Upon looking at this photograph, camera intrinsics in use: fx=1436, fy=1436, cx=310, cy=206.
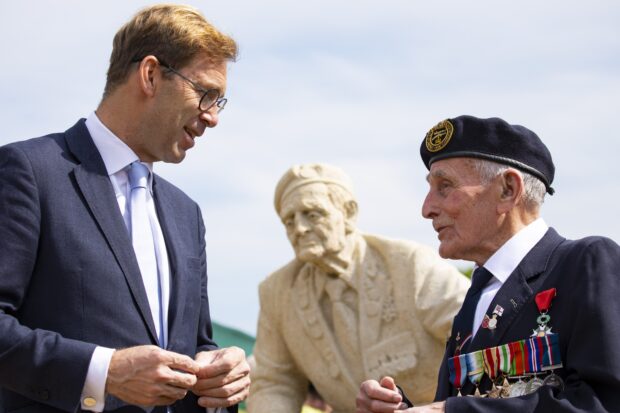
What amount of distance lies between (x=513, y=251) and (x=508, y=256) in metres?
0.02

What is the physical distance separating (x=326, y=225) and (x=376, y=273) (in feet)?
1.42

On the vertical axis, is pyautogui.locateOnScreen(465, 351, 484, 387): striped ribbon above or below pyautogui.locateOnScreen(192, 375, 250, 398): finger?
above

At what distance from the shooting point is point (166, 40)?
4754 millimetres

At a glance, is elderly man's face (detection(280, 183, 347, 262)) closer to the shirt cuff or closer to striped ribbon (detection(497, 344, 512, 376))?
striped ribbon (detection(497, 344, 512, 376))

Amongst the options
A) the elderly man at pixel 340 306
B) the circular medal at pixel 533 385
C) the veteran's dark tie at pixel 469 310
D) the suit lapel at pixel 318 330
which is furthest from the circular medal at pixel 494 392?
the suit lapel at pixel 318 330

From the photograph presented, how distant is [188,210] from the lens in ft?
16.2

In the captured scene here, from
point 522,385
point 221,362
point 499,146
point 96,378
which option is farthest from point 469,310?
point 96,378

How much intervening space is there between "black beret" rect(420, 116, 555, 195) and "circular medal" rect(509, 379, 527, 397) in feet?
2.38

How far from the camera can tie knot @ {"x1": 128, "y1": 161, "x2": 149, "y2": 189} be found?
15.4 ft

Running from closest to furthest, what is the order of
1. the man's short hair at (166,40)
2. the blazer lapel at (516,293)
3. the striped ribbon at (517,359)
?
1. the striped ribbon at (517,359)
2. the blazer lapel at (516,293)
3. the man's short hair at (166,40)

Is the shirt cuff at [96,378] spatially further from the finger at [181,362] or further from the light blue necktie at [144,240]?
the light blue necktie at [144,240]

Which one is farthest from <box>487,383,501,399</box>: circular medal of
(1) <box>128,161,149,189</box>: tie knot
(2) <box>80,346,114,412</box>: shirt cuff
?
(1) <box>128,161,149,189</box>: tie knot

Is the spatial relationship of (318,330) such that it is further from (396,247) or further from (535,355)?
(535,355)

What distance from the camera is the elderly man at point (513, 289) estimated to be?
4.18 meters
